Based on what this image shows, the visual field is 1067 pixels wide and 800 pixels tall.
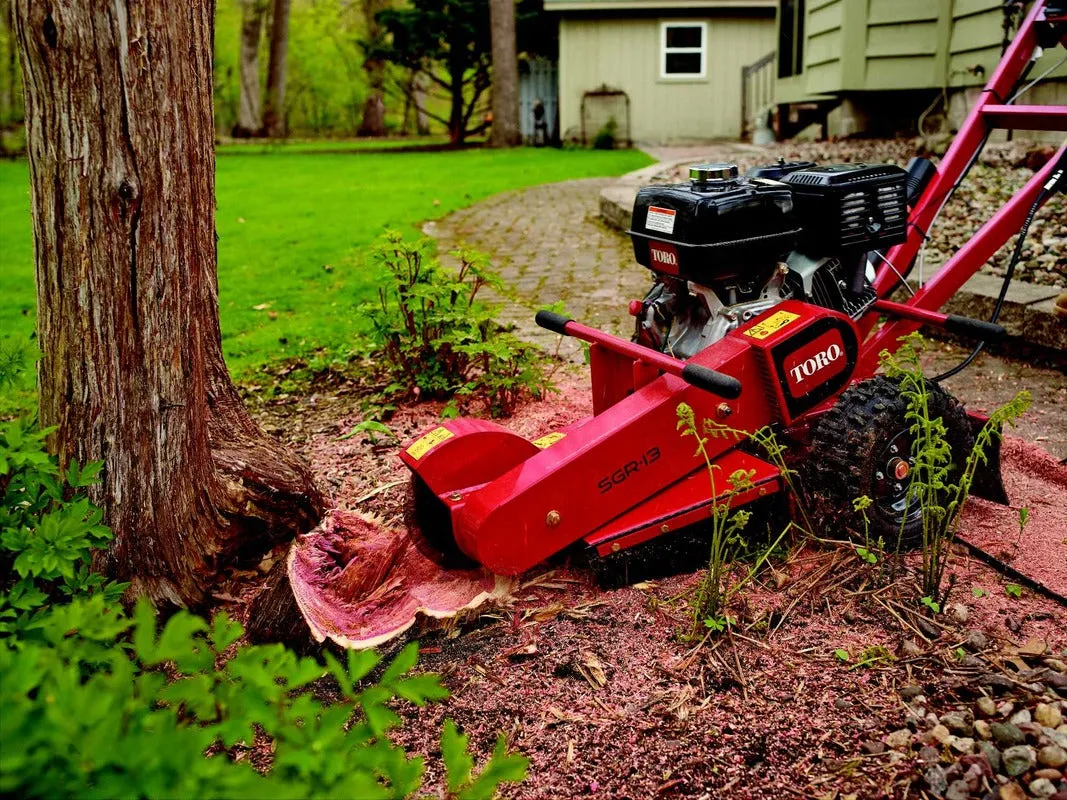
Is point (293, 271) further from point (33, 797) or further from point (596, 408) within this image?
point (33, 797)

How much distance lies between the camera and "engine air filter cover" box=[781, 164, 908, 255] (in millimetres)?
3131

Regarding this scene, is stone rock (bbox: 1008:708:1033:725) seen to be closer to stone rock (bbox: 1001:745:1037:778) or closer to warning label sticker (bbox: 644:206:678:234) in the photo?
stone rock (bbox: 1001:745:1037:778)

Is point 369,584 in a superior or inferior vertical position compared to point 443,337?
inferior

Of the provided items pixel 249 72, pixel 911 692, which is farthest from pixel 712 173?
pixel 249 72

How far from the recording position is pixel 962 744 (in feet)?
6.83

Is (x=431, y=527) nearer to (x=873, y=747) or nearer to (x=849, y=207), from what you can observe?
(x=873, y=747)

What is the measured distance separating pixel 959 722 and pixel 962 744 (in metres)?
0.07

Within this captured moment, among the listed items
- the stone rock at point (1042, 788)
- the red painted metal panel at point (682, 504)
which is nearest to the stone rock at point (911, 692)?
the stone rock at point (1042, 788)

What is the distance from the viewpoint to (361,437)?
4.27m

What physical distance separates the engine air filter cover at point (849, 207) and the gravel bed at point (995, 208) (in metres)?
2.63

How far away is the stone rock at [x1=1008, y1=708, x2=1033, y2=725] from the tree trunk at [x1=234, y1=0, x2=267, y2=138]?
97.2 ft

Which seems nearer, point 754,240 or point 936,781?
point 936,781

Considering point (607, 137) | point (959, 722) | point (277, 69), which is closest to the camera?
point (959, 722)

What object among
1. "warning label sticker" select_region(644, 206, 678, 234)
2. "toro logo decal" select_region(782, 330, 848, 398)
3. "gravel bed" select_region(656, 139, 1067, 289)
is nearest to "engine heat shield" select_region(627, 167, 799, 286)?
"warning label sticker" select_region(644, 206, 678, 234)
